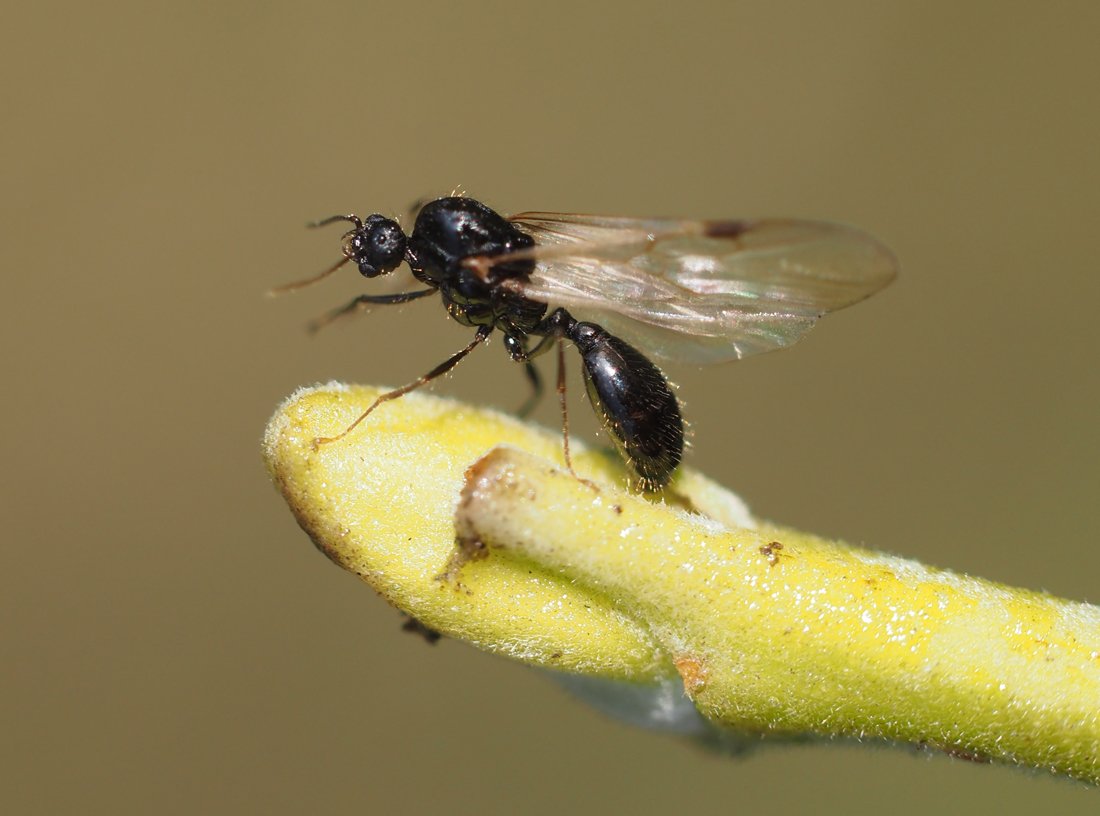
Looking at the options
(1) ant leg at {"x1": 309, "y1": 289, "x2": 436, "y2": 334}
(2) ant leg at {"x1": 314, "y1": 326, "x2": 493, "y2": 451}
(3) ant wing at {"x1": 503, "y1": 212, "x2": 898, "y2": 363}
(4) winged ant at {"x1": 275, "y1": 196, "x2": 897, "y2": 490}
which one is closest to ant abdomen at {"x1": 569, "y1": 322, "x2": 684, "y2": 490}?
(4) winged ant at {"x1": 275, "y1": 196, "x2": 897, "y2": 490}

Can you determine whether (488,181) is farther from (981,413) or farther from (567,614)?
(567,614)

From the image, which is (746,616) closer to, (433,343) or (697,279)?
(697,279)

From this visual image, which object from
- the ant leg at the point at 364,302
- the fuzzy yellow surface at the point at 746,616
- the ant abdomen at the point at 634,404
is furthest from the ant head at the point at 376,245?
the fuzzy yellow surface at the point at 746,616

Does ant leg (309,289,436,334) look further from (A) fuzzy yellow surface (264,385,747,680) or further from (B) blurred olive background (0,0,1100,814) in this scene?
(B) blurred olive background (0,0,1100,814)

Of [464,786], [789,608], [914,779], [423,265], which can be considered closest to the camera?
[789,608]

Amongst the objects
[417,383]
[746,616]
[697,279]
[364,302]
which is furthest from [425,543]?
[364,302]

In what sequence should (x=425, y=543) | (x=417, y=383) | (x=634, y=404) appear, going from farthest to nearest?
(x=634, y=404) < (x=417, y=383) < (x=425, y=543)

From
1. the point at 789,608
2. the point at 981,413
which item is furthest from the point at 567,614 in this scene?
the point at 981,413

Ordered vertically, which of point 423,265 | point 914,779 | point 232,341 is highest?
point 423,265
